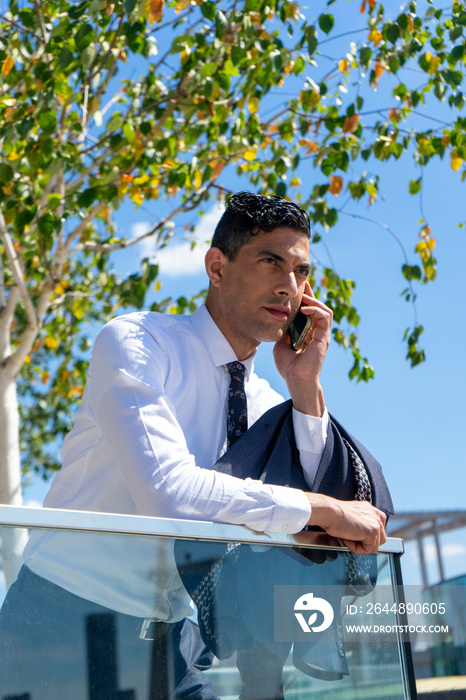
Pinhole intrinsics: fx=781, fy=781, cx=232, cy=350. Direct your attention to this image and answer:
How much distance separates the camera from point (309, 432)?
2.13 m

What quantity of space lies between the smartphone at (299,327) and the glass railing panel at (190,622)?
0.81m

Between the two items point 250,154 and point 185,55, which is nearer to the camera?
point 185,55

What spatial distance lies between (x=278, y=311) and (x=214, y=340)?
0.22 m

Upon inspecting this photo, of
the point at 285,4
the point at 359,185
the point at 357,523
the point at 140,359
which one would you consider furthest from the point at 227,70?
the point at 357,523

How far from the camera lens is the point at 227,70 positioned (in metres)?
4.61

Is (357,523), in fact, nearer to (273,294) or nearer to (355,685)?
(355,685)

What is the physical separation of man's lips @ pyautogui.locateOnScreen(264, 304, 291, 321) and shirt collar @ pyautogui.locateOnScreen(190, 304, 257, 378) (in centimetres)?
16

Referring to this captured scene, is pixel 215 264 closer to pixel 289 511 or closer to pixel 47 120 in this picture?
pixel 289 511

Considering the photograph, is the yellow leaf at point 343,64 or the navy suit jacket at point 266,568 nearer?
the navy suit jacket at point 266,568

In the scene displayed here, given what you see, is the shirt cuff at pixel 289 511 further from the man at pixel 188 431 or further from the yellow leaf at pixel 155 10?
the yellow leaf at pixel 155 10

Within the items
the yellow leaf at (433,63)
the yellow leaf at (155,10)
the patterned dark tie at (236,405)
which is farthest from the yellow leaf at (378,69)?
the patterned dark tie at (236,405)

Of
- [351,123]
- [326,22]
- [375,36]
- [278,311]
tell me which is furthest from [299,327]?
[375,36]

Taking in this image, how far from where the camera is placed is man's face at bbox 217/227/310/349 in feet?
7.73

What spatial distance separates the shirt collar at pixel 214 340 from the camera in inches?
90.7
